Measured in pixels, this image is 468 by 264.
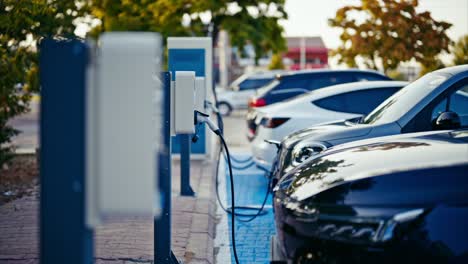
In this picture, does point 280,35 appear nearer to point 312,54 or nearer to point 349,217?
point 349,217

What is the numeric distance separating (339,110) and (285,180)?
5432 mm

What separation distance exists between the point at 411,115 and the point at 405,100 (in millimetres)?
336

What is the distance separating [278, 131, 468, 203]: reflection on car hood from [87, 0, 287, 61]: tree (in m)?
16.5

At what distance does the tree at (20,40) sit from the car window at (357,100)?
13.4 ft

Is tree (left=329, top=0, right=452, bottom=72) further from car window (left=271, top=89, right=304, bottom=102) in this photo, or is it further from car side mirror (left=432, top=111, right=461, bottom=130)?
car side mirror (left=432, top=111, right=461, bottom=130)

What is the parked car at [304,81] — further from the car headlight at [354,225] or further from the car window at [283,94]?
the car headlight at [354,225]

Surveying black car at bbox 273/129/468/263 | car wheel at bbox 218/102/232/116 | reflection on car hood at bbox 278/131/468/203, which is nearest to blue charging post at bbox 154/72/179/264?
reflection on car hood at bbox 278/131/468/203

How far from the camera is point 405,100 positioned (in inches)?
277

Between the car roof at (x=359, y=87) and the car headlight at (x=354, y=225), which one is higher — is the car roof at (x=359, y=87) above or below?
above

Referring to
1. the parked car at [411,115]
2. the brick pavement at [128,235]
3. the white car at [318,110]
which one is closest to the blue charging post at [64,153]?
the brick pavement at [128,235]

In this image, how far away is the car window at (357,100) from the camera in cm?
989

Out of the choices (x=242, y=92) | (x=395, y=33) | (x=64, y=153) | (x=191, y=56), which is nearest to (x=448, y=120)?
(x=64, y=153)

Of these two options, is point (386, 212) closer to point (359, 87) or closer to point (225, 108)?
point (359, 87)

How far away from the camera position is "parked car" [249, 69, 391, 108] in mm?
13609
